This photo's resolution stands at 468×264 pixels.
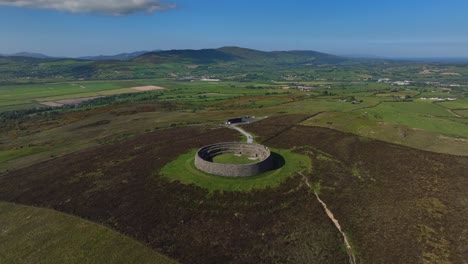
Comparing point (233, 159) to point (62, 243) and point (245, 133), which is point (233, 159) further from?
point (62, 243)

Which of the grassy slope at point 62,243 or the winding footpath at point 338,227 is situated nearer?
the winding footpath at point 338,227

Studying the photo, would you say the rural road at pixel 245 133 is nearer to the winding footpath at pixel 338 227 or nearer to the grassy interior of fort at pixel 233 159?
the grassy interior of fort at pixel 233 159

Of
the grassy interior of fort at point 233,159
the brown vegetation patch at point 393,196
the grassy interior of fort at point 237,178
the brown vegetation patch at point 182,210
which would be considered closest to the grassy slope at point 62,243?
the brown vegetation patch at point 182,210

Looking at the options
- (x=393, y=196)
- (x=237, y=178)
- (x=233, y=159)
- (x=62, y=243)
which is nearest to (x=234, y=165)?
(x=237, y=178)

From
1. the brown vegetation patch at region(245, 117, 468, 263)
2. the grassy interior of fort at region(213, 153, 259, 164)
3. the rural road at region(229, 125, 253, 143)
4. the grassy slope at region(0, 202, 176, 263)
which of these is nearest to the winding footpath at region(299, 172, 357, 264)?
the brown vegetation patch at region(245, 117, 468, 263)

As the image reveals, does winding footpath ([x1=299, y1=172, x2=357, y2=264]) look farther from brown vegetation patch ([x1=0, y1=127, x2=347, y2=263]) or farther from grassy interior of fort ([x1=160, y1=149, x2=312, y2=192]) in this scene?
grassy interior of fort ([x1=160, y1=149, x2=312, y2=192])

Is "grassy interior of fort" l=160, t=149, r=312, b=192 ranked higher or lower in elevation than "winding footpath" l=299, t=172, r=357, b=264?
higher

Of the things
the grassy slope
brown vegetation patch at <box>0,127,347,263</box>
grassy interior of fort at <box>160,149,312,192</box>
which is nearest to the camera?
the grassy slope
